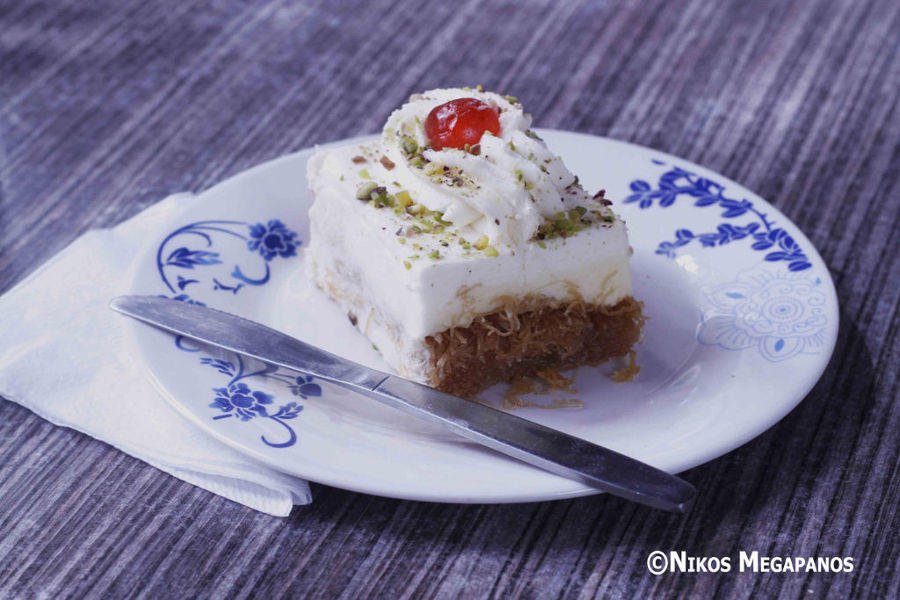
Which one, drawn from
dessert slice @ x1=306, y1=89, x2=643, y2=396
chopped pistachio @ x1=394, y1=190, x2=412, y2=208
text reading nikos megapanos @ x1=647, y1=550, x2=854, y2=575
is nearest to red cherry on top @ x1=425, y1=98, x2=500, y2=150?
dessert slice @ x1=306, y1=89, x2=643, y2=396

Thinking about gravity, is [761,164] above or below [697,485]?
below

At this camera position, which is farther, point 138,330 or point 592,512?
point 138,330

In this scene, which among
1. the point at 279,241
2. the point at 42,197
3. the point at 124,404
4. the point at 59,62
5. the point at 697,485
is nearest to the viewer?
the point at 697,485

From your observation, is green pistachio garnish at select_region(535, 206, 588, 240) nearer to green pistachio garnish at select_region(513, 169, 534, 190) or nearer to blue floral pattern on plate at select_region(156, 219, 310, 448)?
green pistachio garnish at select_region(513, 169, 534, 190)

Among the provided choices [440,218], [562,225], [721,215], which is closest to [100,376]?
[440,218]

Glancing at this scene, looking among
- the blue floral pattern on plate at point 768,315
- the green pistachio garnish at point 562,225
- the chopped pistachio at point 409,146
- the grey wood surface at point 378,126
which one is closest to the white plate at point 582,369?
the blue floral pattern on plate at point 768,315

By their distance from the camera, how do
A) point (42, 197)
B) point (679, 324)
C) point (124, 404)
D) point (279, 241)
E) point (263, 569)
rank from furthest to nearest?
1. point (42, 197)
2. point (279, 241)
3. point (679, 324)
4. point (124, 404)
5. point (263, 569)

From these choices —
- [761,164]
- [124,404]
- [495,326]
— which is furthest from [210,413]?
[761,164]

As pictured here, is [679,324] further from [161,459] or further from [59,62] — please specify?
[59,62]

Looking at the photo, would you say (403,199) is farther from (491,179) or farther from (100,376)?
(100,376)
